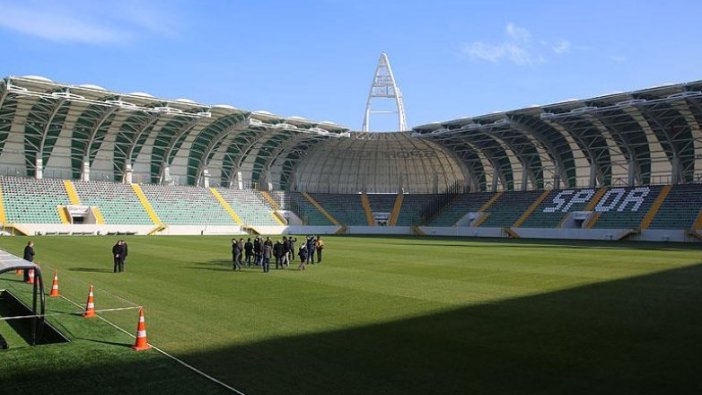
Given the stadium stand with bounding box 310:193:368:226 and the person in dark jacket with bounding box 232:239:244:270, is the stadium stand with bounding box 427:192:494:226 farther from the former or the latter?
the person in dark jacket with bounding box 232:239:244:270

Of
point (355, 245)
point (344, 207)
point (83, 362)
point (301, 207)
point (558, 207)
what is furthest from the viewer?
point (344, 207)

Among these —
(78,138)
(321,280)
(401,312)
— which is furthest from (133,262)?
(78,138)

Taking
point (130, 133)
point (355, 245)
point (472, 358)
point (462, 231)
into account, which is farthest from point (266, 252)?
point (462, 231)

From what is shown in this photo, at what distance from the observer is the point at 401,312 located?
14398 millimetres

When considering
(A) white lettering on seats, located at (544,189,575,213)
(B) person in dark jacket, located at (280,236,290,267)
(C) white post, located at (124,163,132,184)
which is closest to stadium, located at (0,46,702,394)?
(A) white lettering on seats, located at (544,189,575,213)

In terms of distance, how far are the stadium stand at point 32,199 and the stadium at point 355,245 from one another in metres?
0.24

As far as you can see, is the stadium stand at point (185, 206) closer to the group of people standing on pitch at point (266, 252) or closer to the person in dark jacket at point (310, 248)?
the person in dark jacket at point (310, 248)

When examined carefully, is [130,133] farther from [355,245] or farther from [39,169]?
[355,245]

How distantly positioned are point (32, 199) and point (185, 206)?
15522 mm

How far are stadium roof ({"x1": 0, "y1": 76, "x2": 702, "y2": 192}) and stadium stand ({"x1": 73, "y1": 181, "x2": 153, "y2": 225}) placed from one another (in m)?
2.49

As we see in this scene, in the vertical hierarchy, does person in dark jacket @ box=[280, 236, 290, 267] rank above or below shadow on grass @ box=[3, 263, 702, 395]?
above

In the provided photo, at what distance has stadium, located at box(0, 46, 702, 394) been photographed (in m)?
9.52

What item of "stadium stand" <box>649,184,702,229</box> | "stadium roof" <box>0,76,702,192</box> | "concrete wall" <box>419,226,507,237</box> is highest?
"stadium roof" <box>0,76,702,192</box>

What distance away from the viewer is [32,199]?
5738cm
